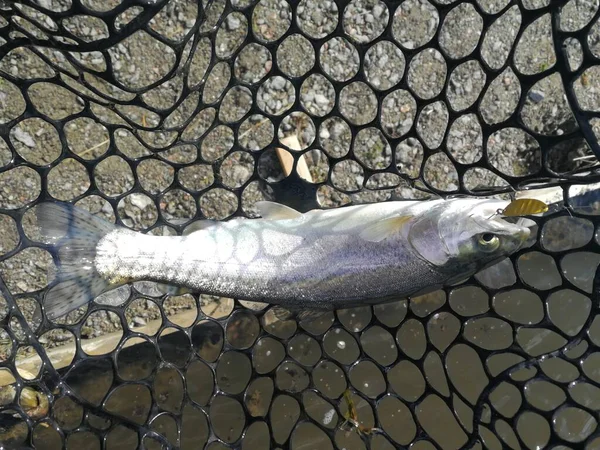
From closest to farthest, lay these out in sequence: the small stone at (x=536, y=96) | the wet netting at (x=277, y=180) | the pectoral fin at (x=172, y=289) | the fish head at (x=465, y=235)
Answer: the fish head at (x=465, y=235)
the pectoral fin at (x=172, y=289)
the wet netting at (x=277, y=180)
the small stone at (x=536, y=96)

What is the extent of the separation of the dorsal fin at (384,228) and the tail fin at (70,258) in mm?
923

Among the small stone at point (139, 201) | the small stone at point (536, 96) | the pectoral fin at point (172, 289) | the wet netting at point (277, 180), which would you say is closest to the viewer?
the pectoral fin at point (172, 289)

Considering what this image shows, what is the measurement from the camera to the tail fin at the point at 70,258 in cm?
191

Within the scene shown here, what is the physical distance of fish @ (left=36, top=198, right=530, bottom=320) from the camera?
191cm

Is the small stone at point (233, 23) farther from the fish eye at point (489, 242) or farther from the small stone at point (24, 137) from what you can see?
the fish eye at point (489, 242)

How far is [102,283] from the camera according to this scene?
6.30 feet

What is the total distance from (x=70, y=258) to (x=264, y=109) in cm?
155

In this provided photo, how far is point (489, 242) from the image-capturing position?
1.84 metres

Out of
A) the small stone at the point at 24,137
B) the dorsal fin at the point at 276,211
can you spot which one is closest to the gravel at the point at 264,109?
the small stone at the point at 24,137

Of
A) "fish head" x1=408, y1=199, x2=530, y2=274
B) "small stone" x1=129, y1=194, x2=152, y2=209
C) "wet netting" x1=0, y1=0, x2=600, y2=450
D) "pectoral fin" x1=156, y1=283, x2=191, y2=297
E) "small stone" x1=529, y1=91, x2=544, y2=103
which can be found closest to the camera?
"fish head" x1=408, y1=199, x2=530, y2=274

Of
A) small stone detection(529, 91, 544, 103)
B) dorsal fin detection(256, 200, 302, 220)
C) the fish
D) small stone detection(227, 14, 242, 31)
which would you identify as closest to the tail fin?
the fish

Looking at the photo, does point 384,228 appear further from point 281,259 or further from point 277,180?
point 277,180

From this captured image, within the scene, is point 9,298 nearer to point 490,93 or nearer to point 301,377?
point 301,377

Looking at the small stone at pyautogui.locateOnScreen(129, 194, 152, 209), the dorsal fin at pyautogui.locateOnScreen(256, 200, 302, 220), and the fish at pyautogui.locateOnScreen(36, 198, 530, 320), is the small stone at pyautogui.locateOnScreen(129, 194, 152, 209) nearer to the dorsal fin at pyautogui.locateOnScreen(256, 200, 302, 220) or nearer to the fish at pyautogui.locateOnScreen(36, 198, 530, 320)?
the fish at pyautogui.locateOnScreen(36, 198, 530, 320)
